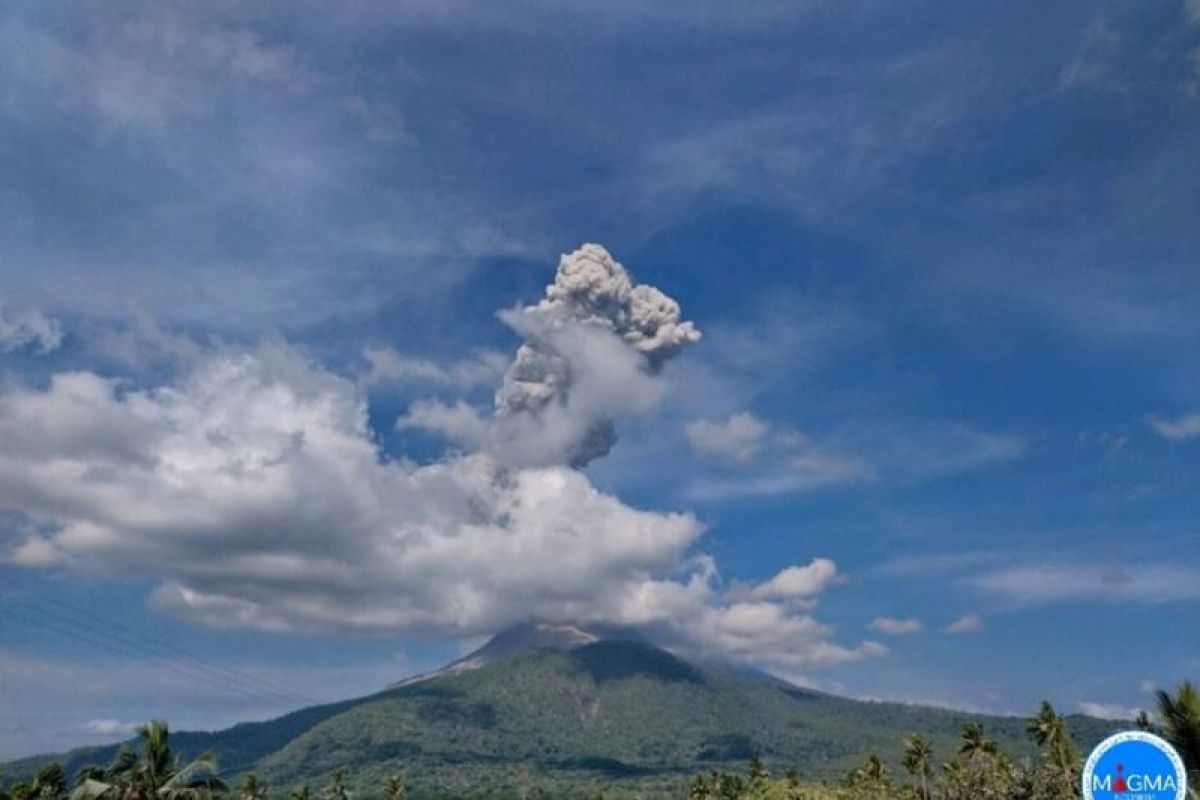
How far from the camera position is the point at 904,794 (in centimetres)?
12294

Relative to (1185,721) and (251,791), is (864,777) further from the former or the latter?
(1185,721)

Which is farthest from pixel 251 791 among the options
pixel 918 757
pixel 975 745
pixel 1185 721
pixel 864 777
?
pixel 1185 721

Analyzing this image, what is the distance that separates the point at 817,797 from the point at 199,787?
3439 inches

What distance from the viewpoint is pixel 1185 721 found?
76.6ft

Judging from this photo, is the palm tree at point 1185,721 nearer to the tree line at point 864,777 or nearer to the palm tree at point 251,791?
the tree line at point 864,777

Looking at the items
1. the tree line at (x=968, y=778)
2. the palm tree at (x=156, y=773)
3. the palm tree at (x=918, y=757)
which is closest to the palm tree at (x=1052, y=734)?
the tree line at (x=968, y=778)

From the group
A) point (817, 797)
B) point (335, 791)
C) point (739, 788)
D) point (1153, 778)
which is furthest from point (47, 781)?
point (739, 788)

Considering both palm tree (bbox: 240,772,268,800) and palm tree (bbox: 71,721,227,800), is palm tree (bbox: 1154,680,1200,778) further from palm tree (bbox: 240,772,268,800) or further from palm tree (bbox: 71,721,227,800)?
palm tree (bbox: 240,772,268,800)

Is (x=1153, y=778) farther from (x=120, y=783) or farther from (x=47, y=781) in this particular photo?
(x=47, y=781)

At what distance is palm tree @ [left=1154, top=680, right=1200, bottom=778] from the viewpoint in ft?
76.1

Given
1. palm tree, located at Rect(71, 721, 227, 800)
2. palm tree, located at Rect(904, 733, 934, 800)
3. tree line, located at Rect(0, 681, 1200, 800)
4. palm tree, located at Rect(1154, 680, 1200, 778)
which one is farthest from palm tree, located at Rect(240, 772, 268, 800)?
palm tree, located at Rect(1154, 680, 1200, 778)

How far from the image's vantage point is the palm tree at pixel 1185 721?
76.1 ft

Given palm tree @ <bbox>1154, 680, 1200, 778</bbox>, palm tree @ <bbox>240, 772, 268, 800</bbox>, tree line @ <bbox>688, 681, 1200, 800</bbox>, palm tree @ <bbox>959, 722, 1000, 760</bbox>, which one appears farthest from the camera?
palm tree @ <bbox>240, 772, 268, 800</bbox>

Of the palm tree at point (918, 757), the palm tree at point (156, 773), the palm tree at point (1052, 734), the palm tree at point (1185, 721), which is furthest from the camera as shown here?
the palm tree at point (918, 757)
